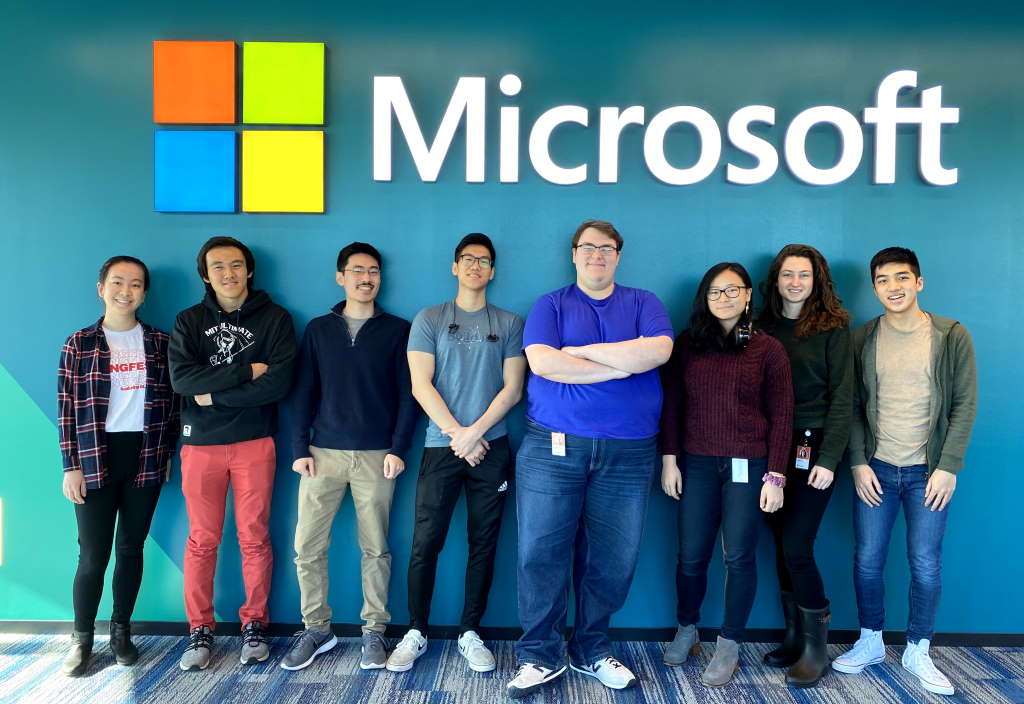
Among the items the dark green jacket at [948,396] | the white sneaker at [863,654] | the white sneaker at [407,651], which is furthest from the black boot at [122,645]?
the dark green jacket at [948,396]

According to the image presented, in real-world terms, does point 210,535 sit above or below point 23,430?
below

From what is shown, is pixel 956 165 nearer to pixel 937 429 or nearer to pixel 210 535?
pixel 937 429

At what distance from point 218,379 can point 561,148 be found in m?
2.07

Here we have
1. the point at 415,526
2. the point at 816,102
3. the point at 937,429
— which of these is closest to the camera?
the point at 937,429

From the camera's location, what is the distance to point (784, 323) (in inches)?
121

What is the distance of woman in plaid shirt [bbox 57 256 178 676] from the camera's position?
3.03 metres

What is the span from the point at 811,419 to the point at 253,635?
2903 mm

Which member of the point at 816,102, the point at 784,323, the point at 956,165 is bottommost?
the point at 784,323

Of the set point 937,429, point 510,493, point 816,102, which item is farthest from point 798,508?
point 816,102

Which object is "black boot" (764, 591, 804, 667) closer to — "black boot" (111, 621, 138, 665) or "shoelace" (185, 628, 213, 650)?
"shoelace" (185, 628, 213, 650)

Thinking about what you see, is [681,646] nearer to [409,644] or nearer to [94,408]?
[409,644]

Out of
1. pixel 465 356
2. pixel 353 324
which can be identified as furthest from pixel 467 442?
pixel 353 324

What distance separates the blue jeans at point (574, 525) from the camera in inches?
113

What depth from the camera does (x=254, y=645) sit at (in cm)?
313
